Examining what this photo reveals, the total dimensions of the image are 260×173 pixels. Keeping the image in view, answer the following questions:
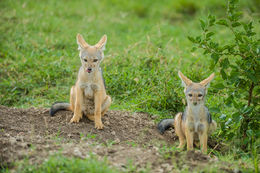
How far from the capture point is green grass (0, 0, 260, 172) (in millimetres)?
8180

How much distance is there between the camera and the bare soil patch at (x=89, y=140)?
4.96 meters

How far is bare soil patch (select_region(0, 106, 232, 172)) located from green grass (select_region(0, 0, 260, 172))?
0.84 meters

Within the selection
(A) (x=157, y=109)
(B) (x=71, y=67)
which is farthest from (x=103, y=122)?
(B) (x=71, y=67)

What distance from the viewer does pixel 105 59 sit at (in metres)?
9.54

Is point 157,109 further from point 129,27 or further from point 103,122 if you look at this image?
point 129,27

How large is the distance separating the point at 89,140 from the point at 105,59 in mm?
3828

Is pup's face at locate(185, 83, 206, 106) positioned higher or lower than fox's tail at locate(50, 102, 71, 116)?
higher

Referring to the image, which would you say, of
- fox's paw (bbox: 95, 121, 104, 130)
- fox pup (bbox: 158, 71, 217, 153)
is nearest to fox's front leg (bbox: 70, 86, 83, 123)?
fox's paw (bbox: 95, 121, 104, 130)

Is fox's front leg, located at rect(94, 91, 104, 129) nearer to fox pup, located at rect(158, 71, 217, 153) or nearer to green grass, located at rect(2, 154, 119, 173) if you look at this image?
fox pup, located at rect(158, 71, 217, 153)

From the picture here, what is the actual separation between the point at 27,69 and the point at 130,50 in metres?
2.61

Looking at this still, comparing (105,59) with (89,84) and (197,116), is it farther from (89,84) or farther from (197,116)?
(197,116)

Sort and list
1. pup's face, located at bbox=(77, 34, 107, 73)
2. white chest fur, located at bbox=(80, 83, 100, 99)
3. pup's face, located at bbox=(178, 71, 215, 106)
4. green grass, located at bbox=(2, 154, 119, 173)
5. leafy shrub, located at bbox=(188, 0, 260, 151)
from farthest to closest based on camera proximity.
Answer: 1. white chest fur, located at bbox=(80, 83, 100, 99)
2. pup's face, located at bbox=(77, 34, 107, 73)
3. pup's face, located at bbox=(178, 71, 215, 106)
4. leafy shrub, located at bbox=(188, 0, 260, 151)
5. green grass, located at bbox=(2, 154, 119, 173)

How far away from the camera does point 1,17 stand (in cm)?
1173

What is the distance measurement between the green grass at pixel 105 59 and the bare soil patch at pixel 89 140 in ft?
2.74
